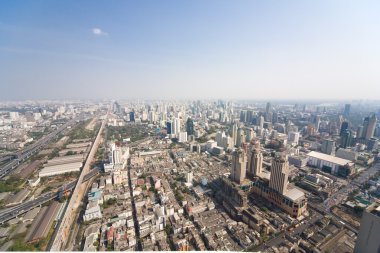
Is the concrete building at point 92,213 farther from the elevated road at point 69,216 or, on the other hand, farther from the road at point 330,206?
the road at point 330,206

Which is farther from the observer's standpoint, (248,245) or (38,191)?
(38,191)

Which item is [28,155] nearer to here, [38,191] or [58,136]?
[58,136]

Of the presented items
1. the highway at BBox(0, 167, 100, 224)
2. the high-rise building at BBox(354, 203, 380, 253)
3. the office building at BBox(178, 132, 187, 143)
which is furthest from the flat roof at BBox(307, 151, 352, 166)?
the highway at BBox(0, 167, 100, 224)

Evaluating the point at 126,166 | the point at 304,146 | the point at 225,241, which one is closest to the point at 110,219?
the point at 225,241

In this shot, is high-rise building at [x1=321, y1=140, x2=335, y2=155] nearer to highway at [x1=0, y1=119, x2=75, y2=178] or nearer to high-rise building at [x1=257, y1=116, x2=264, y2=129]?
high-rise building at [x1=257, y1=116, x2=264, y2=129]

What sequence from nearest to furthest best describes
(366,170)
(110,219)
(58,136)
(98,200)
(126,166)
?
1. (110,219)
2. (98,200)
3. (366,170)
4. (126,166)
5. (58,136)

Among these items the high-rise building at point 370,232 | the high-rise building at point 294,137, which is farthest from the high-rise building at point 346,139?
the high-rise building at point 370,232

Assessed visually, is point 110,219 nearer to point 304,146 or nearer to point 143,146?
point 143,146

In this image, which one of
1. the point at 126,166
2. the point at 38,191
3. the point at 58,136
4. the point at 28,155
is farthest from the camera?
the point at 58,136
